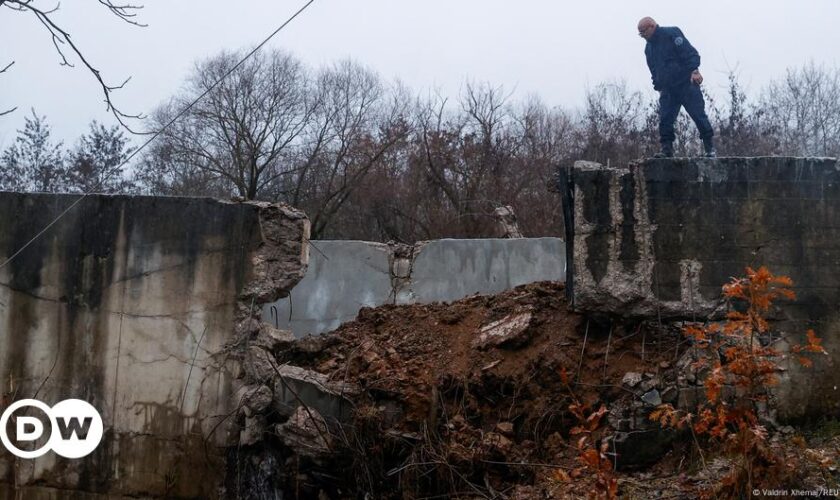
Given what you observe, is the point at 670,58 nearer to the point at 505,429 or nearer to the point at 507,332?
the point at 507,332

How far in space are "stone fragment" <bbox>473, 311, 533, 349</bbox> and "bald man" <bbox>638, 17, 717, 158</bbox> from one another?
190cm

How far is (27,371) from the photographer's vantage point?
625 cm

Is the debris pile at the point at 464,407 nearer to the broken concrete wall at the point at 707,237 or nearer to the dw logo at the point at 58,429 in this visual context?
the broken concrete wall at the point at 707,237

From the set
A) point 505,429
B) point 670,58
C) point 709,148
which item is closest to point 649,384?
point 505,429

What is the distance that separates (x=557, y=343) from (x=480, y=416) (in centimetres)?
81

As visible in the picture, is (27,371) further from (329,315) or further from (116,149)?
(116,149)

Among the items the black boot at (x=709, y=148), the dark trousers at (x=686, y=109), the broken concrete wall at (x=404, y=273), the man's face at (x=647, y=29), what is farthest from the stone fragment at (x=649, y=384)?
the broken concrete wall at (x=404, y=273)

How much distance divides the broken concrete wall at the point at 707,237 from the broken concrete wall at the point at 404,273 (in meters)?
4.91

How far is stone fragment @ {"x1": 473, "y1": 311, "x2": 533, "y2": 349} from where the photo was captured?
6.70 m

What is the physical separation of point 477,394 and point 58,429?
3042 mm

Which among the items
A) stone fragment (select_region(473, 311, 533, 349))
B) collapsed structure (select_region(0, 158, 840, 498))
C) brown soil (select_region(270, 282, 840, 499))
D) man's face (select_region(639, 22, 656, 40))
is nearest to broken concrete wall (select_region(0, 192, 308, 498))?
collapsed structure (select_region(0, 158, 840, 498))

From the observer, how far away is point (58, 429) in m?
6.14

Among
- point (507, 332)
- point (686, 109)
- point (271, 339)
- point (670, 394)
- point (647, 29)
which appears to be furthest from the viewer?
point (647, 29)

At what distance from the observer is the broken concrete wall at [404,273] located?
11195mm
